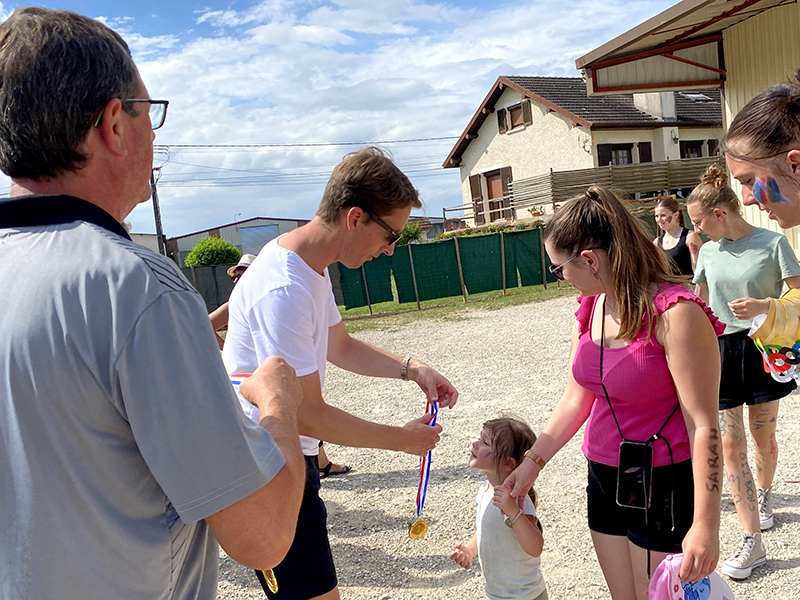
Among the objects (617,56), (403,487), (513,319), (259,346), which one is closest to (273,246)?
(259,346)

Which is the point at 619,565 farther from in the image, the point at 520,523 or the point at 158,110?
the point at 158,110

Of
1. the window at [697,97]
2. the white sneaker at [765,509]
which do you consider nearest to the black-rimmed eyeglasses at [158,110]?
the white sneaker at [765,509]

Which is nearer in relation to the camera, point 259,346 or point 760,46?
point 259,346

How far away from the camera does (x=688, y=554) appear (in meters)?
1.92

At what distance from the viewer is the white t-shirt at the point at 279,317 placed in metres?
2.11

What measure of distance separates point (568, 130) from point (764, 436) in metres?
26.0

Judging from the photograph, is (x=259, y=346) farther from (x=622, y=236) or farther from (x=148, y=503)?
(x=622, y=236)

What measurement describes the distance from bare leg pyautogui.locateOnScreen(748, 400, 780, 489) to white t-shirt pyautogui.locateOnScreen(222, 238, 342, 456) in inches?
106

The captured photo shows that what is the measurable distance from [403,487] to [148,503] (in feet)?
13.8

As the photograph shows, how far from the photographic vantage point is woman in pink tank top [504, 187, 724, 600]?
203 centimetres

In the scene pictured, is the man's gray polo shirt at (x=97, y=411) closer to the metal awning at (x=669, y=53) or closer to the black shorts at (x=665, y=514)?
the black shorts at (x=665, y=514)

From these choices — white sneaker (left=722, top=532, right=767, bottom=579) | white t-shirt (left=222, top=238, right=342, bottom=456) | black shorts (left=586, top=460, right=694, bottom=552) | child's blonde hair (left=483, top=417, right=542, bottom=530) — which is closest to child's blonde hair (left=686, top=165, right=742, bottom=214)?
white sneaker (left=722, top=532, right=767, bottom=579)

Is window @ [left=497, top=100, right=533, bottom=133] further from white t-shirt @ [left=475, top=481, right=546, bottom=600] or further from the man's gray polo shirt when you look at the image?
the man's gray polo shirt

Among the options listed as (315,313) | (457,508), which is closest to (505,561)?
(315,313)
